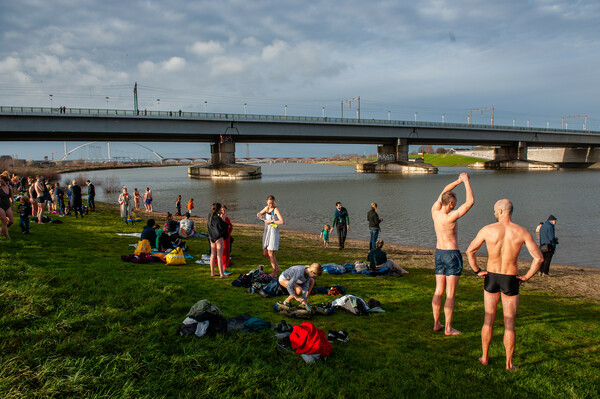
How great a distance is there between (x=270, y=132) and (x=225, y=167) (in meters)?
12.2

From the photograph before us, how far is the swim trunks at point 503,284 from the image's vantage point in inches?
190

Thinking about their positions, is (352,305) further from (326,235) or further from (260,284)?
(326,235)

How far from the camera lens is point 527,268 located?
12.7m

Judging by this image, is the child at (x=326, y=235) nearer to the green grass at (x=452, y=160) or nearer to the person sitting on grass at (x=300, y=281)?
the person sitting on grass at (x=300, y=281)

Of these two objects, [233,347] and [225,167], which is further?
[225,167]

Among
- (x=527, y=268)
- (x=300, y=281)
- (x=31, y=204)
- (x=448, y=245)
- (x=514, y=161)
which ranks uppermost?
(x=514, y=161)

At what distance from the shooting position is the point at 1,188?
10.8 m

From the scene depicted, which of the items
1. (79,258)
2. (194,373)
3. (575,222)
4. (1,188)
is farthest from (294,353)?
(575,222)

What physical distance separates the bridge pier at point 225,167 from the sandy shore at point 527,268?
2216 inches

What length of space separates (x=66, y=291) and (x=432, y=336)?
242 inches

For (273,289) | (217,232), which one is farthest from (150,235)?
(273,289)

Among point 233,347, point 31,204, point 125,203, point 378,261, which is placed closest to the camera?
point 233,347

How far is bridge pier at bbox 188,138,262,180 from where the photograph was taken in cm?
7412

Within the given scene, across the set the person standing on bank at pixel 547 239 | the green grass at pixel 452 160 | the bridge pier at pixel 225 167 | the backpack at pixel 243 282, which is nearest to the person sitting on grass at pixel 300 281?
the backpack at pixel 243 282
